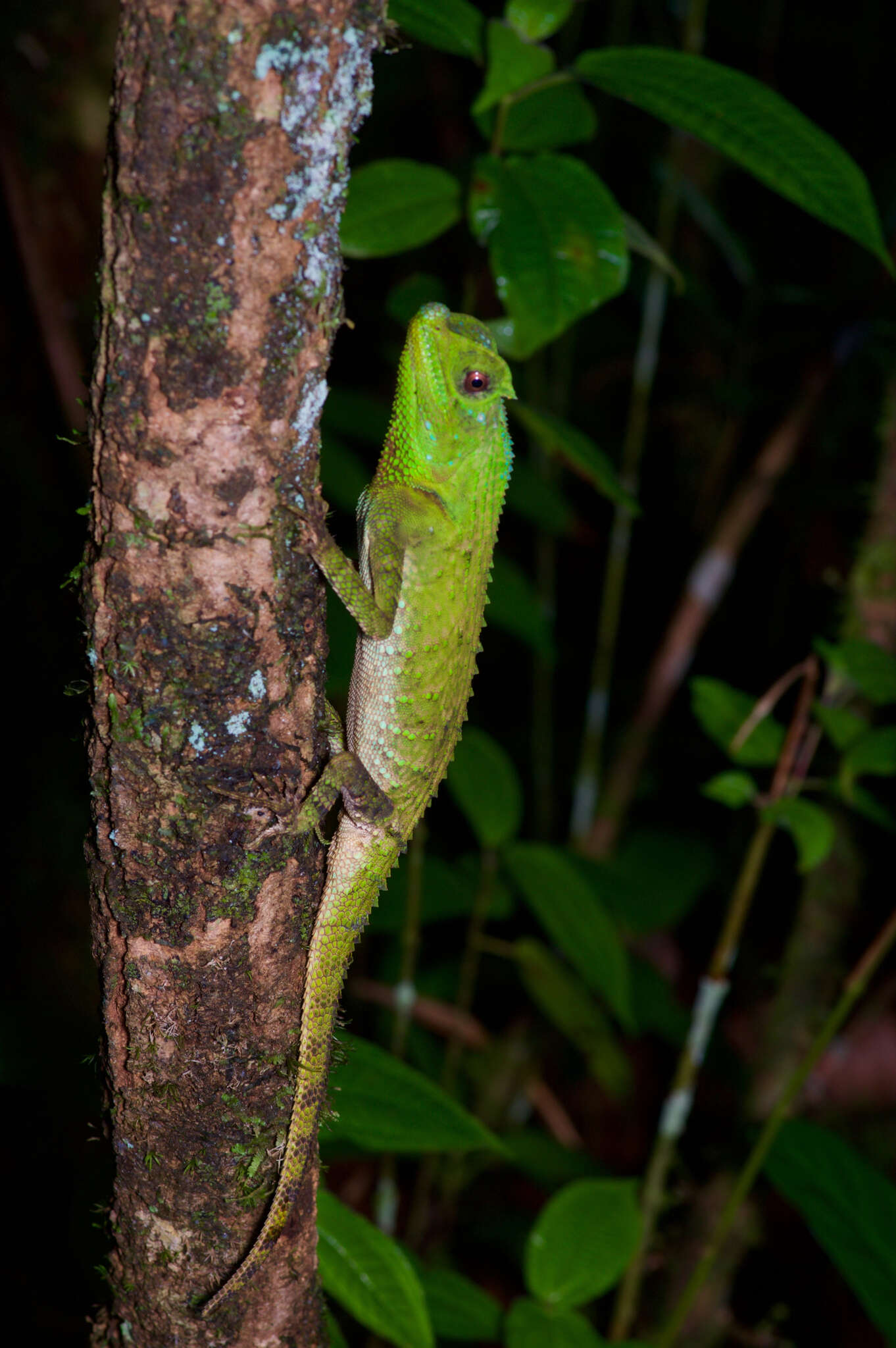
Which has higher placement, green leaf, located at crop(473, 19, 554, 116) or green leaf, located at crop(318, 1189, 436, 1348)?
green leaf, located at crop(473, 19, 554, 116)

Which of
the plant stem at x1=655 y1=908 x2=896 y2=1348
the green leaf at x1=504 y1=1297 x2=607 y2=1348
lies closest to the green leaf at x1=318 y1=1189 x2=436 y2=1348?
the green leaf at x1=504 y1=1297 x2=607 y2=1348

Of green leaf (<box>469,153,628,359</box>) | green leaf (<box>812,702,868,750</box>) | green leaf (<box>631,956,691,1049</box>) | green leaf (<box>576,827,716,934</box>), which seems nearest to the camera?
green leaf (<box>469,153,628,359</box>)

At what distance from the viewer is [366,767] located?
193 centimetres

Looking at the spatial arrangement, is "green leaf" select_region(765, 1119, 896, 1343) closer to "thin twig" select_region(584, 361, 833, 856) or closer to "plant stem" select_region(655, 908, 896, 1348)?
"plant stem" select_region(655, 908, 896, 1348)

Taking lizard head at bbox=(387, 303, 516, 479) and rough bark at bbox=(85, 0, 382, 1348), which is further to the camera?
lizard head at bbox=(387, 303, 516, 479)

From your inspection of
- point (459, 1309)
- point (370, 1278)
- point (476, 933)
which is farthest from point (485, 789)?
point (370, 1278)

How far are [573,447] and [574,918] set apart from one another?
1319mm

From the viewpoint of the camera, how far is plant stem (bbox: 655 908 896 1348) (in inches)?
88.4

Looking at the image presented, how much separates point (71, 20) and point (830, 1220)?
4520 mm

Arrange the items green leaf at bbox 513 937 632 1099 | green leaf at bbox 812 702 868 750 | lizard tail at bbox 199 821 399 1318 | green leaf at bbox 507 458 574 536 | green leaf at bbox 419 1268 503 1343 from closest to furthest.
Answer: lizard tail at bbox 199 821 399 1318 → green leaf at bbox 419 1268 503 1343 → green leaf at bbox 812 702 868 750 → green leaf at bbox 507 458 574 536 → green leaf at bbox 513 937 632 1099

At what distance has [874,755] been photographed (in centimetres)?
222

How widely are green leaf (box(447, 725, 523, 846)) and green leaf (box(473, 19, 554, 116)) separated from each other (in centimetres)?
153

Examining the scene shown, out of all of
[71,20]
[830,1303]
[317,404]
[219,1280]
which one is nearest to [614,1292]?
[830,1303]

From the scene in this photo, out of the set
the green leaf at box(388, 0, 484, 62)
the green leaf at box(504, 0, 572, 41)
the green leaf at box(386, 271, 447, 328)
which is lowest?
the green leaf at box(386, 271, 447, 328)
